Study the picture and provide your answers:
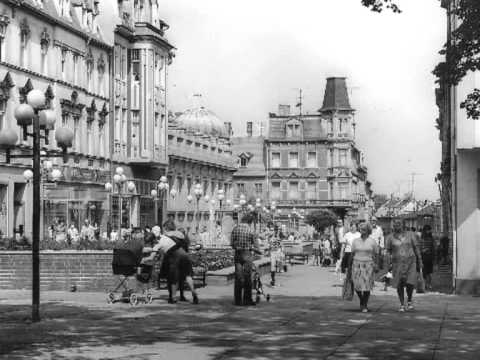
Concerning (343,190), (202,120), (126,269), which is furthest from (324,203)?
(126,269)

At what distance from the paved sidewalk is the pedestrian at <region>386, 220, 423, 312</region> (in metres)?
0.42

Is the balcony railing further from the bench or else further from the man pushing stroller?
the man pushing stroller

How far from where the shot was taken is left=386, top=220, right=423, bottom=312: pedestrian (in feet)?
60.2

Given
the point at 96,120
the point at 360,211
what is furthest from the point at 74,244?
the point at 360,211

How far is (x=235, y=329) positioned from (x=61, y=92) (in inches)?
1290

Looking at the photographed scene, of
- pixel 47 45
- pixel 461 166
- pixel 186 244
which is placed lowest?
pixel 186 244

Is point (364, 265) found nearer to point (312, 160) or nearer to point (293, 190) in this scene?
point (312, 160)

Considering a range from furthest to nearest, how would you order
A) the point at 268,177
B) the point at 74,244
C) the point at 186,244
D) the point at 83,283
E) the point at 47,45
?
the point at 268,177, the point at 47,45, the point at 74,244, the point at 83,283, the point at 186,244

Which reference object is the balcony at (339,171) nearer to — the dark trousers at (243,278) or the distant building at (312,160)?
the distant building at (312,160)

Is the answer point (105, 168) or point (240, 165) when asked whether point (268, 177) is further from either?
point (105, 168)

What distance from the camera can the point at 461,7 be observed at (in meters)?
13.7

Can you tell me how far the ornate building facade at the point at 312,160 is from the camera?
111500 millimetres

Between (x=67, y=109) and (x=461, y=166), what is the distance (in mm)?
27322

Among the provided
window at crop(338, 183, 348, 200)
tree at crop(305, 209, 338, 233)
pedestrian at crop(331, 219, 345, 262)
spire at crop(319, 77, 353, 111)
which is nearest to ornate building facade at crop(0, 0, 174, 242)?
pedestrian at crop(331, 219, 345, 262)
